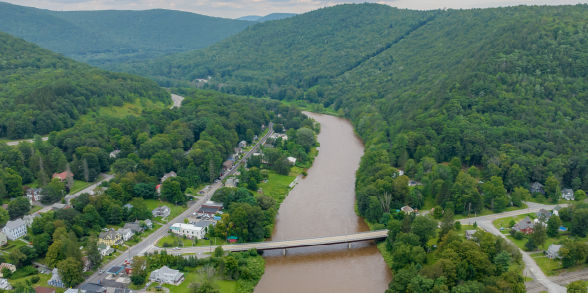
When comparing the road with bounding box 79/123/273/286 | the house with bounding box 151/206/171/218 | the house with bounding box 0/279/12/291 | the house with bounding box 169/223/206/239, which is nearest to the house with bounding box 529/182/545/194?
the road with bounding box 79/123/273/286

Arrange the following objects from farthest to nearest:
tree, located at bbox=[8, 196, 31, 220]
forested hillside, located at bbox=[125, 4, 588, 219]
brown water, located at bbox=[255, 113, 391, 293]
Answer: forested hillside, located at bbox=[125, 4, 588, 219]
tree, located at bbox=[8, 196, 31, 220]
brown water, located at bbox=[255, 113, 391, 293]

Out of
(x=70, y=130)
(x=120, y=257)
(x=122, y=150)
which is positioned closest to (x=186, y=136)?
(x=122, y=150)

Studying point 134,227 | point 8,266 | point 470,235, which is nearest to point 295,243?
point 134,227

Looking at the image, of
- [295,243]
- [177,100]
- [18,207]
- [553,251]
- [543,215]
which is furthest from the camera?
[177,100]

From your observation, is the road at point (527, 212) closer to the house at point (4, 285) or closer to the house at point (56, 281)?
the house at point (56, 281)

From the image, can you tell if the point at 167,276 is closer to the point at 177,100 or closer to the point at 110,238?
the point at 110,238

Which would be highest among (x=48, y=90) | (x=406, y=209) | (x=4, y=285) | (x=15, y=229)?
(x=48, y=90)

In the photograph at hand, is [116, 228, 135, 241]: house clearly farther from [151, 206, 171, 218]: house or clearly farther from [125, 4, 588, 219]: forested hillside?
[125, 4, 588, 219]: forested hillside
